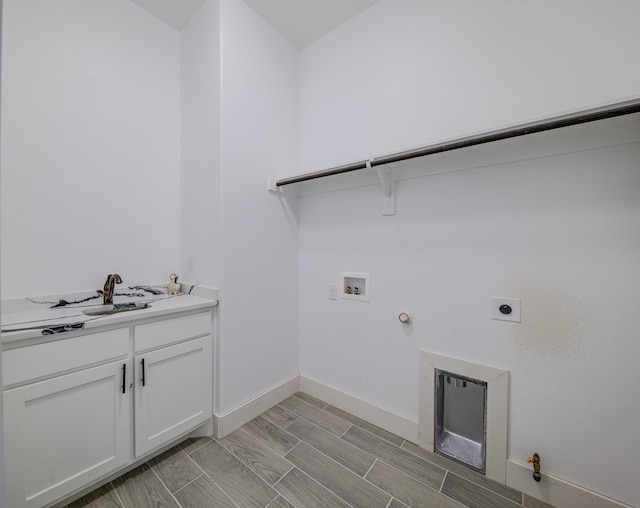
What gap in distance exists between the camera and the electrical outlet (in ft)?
4.80

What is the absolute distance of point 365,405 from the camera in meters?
1.96

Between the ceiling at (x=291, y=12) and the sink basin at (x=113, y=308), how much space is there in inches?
77.6

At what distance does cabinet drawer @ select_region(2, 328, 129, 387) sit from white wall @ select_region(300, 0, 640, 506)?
130 centimetres

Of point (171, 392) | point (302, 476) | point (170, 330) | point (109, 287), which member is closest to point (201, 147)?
point (109, 287)

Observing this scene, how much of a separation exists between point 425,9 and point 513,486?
2638 millimetres

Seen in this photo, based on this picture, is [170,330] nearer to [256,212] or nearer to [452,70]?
[256,212]

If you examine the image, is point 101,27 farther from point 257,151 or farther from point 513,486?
point 513,486

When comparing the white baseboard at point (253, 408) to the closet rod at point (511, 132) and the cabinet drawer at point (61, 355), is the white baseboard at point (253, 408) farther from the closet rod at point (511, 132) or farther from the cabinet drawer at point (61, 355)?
the closet rod at point (511, 132)

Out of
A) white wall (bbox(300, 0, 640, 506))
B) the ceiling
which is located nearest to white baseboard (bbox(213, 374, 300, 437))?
white wall (bbox(300, 0, 640, 506))

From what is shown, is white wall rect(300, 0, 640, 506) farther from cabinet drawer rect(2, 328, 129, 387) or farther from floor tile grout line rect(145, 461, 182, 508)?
cabinet drawer rect(2, 328, 129, 387)

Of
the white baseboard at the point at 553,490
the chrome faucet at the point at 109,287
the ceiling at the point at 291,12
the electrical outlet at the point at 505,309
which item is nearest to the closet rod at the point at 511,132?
the electrical outlet at the point at 505,309

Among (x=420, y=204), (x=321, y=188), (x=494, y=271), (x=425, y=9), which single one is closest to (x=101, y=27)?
(x=321, y=188)

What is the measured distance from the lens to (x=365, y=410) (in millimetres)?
1962

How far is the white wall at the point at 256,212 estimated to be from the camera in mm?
1868
